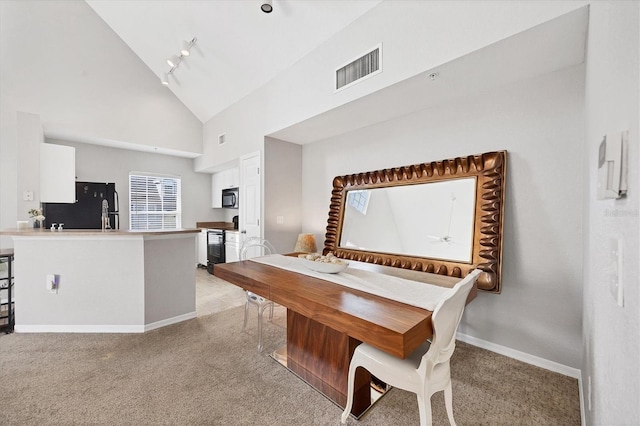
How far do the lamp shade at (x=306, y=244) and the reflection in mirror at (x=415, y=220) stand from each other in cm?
50

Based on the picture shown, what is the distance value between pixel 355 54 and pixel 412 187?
4.77 feet

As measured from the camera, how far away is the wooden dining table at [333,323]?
4.03ft

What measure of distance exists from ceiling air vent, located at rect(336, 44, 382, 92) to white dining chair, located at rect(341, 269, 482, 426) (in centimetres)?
200

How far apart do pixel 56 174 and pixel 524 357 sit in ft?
19.5

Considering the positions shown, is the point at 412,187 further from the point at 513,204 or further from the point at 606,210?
the point at 606,210

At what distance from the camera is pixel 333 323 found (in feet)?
4.67

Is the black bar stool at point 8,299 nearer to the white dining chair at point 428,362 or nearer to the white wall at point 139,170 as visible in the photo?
the white wall at point 139,170

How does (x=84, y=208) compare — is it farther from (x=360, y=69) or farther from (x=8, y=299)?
(x=360, y=69)

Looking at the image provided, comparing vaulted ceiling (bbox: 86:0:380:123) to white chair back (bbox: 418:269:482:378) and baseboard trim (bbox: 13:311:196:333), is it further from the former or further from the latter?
baseboard trim (bbox: 13:311:196:333)

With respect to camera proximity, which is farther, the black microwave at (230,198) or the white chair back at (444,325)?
the black microwave at (230,198)

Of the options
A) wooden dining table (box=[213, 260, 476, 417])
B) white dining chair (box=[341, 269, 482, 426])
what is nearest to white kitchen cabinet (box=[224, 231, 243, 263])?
wooden dining table (box=[213, 260, 476, 417])

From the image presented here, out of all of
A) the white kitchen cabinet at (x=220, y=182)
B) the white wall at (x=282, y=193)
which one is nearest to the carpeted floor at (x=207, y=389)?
the white wall at (x=282, y=193)

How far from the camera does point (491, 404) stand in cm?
179

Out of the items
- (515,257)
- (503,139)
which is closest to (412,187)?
(503,139)
